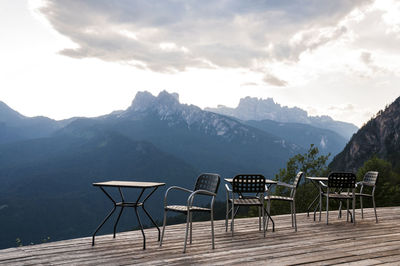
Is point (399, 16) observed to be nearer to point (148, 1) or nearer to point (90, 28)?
point (148, 1)

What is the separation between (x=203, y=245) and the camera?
509 cm

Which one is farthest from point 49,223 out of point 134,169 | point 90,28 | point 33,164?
point 90,28

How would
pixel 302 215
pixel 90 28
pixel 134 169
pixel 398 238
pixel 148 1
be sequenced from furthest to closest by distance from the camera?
pixel 134 169 → pixel 90 28 → pixel 148 1 → pixel 302 215 → pixel 398 238

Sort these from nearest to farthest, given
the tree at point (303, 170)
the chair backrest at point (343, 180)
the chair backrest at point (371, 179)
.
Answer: the chair backrest at point (343, 180) → the chair backrest at point (371, 179) → the tree at point (303, 170)

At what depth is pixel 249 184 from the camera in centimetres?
560

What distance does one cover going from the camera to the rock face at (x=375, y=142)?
249 ft

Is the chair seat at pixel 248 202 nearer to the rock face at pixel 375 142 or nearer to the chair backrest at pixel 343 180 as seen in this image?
the chair backrest at pixel 343 180

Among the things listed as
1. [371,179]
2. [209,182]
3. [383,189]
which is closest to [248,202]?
[209,182]

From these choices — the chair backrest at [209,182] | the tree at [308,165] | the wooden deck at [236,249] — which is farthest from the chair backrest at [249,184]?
the tree at [308,165]

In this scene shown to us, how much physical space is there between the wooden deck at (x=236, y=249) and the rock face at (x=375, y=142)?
2837 inches

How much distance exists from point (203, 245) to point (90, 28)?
29.8 feet

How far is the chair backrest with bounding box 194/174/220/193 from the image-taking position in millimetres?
5238

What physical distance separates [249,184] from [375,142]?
295 feet

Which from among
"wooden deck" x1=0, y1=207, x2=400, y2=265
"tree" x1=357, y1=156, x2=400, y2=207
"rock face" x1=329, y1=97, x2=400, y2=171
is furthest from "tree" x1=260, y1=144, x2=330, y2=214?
"rock face" x1=329, y1=97, x2=400, y2=171
